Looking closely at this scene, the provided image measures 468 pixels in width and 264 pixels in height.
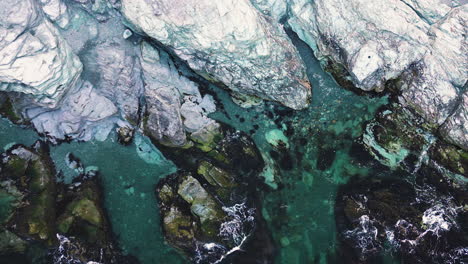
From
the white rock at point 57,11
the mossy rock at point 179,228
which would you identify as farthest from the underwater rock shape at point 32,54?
the mossy rock at point 179,228

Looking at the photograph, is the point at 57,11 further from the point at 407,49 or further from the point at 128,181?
the point at 407,49

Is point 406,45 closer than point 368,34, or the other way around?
point 406,45

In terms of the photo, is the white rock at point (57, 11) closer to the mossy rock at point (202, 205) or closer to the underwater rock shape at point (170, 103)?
the underwater rock shape at point (170, 103)

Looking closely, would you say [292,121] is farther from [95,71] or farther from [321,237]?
[95,71]

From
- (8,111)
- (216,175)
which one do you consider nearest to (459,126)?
(216,175)

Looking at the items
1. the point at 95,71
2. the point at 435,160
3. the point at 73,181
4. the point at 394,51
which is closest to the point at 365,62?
the point at 394,51
